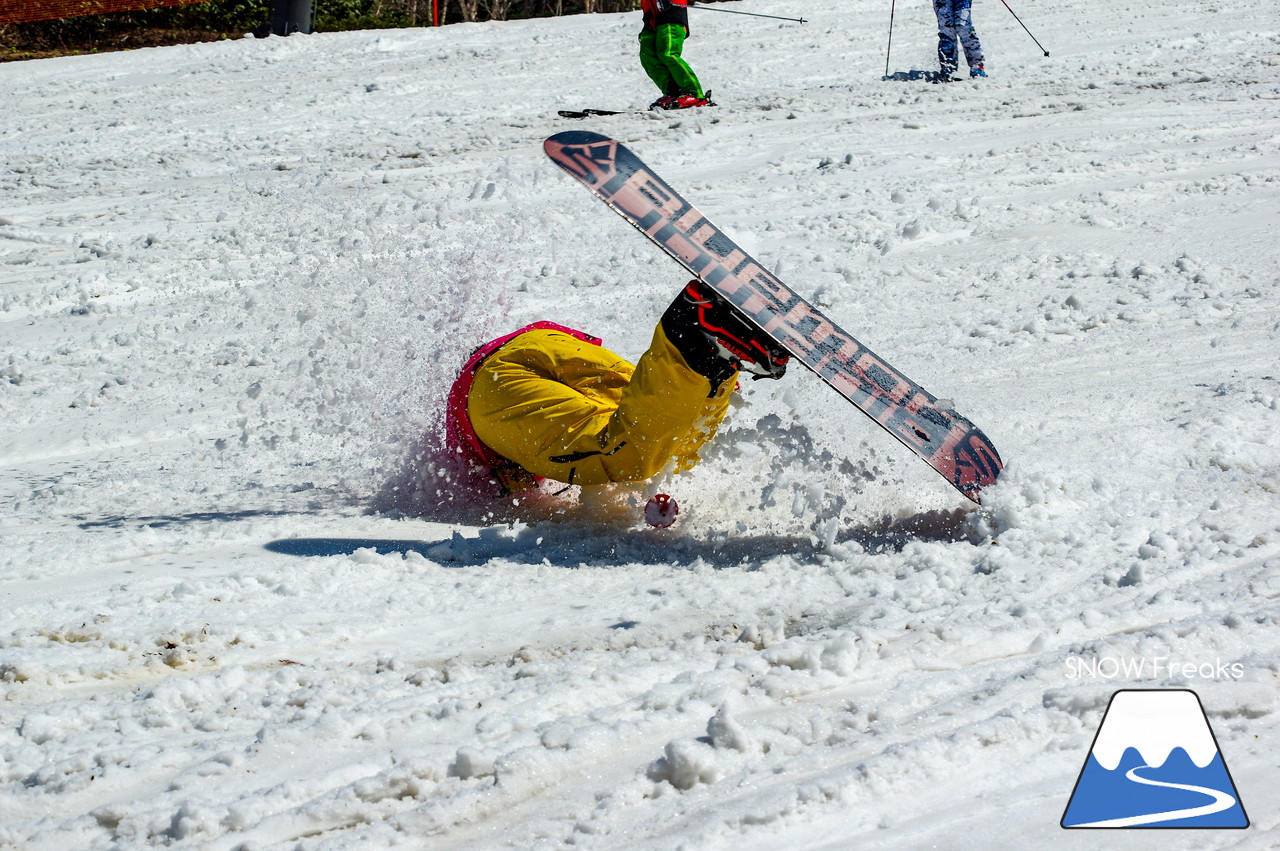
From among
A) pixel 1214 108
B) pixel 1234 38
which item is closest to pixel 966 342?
pixel 1214 108

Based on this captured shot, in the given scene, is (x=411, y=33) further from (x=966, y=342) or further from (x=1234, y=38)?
(x=966, y=342)

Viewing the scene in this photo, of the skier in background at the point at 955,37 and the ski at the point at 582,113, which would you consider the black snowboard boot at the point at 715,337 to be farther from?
the skier in background at the point at 955,37

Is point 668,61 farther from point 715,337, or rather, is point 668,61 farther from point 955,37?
point 715,337

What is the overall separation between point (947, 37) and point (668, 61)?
2538 mm

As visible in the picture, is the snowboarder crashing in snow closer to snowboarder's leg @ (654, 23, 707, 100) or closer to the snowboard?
the snowboard

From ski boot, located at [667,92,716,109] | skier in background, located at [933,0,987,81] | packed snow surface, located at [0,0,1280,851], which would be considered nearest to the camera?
packed snow surface, located at [0,0,1280,851]

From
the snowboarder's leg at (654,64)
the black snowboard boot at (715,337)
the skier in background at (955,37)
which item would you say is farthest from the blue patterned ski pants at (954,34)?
the black snowboard boot at (715,337)

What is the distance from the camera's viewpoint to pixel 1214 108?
7906 mm

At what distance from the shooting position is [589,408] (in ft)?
10.9

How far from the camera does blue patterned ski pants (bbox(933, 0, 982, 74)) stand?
384 inches

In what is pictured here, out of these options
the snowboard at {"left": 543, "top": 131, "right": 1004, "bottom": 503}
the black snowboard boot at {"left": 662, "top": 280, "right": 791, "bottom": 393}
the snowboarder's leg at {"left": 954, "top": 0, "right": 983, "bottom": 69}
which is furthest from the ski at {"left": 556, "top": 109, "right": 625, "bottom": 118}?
the black snowboard boot at {"left": 662, "top": 280, "right": 791, "bottom": 393}

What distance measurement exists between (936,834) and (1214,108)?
25.1 feet

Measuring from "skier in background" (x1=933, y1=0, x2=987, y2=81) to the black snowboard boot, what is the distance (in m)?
7.67

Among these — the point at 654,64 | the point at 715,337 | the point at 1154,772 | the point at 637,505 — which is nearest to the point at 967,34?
the point at 654,64
